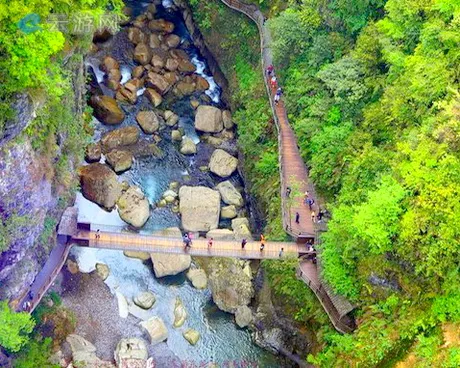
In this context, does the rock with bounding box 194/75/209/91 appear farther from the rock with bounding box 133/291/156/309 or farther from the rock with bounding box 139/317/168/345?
the rock with bounding box 139/317/168/345

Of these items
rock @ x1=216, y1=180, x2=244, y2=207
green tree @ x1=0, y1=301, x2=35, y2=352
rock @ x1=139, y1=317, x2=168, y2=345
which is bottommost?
rock @ x1=139, y1=317, x2=168, y2=345

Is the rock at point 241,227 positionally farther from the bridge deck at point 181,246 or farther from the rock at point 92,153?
the rock at point 92,153

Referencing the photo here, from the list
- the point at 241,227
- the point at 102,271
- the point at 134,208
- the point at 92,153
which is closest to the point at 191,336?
the point at 102,271

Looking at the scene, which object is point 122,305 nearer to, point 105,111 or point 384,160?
point 105,111

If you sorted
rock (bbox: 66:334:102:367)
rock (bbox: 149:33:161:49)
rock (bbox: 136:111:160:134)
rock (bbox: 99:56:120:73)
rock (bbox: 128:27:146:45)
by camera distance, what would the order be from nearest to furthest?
Result: rock (bbox: 66:334:102:367) < rock (bbox: 136:111:160:134) < rock (bbox: 99:56:120:73) < rock (bbox: 128:27:146:45) < rock (bbox: 149:33:161:49)

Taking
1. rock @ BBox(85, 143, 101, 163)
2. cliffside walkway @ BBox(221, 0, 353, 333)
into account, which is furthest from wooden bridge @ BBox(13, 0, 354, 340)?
rock @ BBox(85, 143, 101, 163)

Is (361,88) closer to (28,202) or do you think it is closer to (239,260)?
(239,260)

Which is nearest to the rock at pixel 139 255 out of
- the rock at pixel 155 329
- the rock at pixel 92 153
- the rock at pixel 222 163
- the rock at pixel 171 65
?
the rock at pixel 155 329
